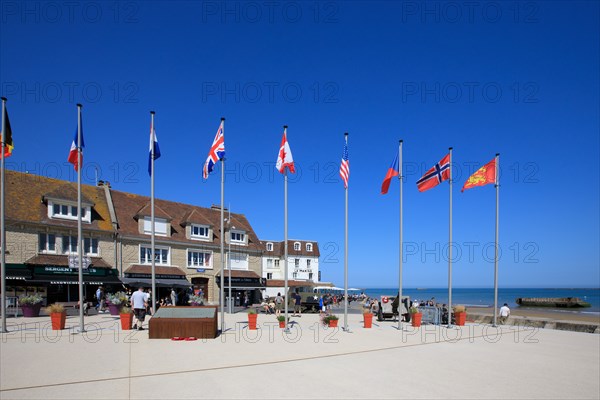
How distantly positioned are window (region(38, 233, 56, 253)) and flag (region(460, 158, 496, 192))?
26617 mm

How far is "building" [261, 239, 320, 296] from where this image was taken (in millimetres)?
55219

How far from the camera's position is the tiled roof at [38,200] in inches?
1170

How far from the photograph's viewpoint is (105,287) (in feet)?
108

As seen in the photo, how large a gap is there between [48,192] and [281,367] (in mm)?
28706

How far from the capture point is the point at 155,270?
1384 inches

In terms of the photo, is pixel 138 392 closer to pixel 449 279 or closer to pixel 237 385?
pixel 237 385

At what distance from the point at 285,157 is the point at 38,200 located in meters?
22.7

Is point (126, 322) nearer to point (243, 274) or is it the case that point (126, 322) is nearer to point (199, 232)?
point (199, 232)

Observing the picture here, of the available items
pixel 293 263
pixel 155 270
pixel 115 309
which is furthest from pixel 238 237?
pixel 115 309

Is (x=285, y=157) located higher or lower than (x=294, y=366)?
higher

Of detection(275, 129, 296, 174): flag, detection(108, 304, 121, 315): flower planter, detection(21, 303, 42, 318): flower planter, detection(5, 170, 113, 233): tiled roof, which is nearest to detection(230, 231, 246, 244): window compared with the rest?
detection(5, 170, 113, 233): tiled roof

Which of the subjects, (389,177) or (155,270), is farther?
(155,270)

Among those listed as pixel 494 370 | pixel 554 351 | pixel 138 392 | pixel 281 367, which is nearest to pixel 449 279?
pixel 554 351

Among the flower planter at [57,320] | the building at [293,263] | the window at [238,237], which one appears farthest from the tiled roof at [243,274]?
the flower planter at [57,320]
